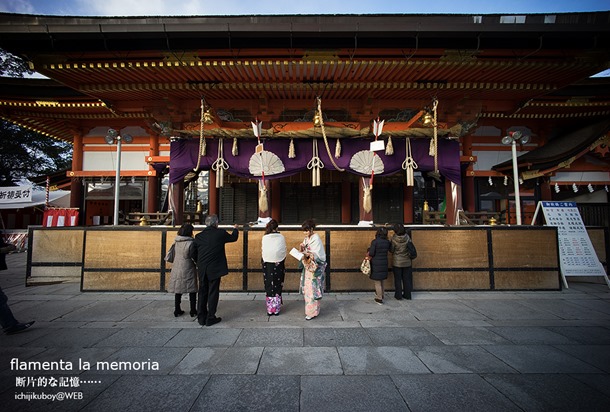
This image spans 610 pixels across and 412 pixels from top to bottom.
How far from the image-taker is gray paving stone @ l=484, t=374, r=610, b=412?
2260 mm

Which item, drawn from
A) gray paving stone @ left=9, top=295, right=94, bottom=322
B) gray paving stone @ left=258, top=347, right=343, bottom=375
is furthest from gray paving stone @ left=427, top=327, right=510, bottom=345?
gray paving stone @ left=9, top=295, right=94, bottom=322

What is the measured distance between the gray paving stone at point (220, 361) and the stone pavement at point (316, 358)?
0.04ft

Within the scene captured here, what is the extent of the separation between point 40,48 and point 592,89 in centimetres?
1545

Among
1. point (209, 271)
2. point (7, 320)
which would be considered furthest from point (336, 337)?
point (7, 320)

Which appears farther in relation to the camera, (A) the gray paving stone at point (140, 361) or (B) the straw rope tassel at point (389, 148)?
(B) the straw rope tassel at point (389, 148)

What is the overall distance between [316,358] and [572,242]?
304 inches

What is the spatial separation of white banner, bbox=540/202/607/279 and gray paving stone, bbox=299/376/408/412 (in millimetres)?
6888

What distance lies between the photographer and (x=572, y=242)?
654cm

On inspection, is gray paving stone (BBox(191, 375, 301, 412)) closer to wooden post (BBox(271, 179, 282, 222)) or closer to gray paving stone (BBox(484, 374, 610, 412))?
gray paving stone (BBox(484, 374, 610, 412))

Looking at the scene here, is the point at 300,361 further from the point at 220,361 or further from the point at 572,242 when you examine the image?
the point at 572,242

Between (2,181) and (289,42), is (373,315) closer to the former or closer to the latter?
(289,42)

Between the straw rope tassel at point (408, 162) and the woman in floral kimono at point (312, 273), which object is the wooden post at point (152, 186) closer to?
the woman in floral kimono at point (312, 273)

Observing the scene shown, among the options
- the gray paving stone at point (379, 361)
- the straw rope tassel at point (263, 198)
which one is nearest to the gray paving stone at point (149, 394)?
the gray paving stone at point (379, 361)

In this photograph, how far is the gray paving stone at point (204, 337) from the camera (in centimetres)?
353
